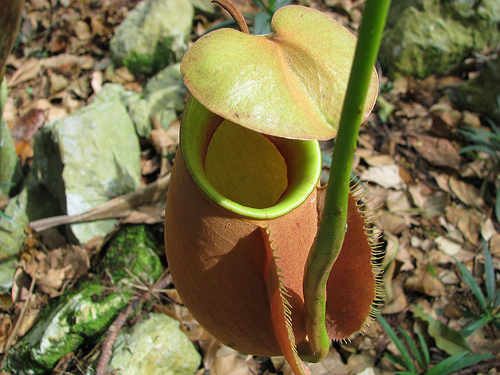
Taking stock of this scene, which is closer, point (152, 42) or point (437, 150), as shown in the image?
point (437, 150)

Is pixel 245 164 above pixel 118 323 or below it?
above

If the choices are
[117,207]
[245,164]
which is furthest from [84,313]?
[245,164]

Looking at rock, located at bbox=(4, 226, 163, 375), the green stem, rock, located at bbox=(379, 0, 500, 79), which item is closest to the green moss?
rock, located at bbox=(4, 226, 163, 375)

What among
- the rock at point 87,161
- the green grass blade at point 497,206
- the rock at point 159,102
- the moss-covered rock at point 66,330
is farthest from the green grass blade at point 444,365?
the rock at point 159,102

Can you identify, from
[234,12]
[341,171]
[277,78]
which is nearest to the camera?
[341,171]

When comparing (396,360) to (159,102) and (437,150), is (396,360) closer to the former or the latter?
(437,150)

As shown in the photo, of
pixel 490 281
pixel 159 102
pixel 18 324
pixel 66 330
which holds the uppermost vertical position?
pixel 159 102
